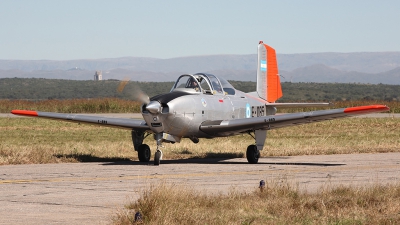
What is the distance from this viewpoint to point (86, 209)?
35.6 ft

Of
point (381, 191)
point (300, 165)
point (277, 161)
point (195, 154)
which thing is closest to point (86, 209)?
point (381, 191)

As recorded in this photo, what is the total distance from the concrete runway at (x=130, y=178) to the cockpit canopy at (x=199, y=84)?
6.78 feet

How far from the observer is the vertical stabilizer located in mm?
25641

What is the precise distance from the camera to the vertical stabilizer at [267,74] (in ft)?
84.1

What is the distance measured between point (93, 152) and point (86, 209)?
1181cm

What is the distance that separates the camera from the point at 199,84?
20.2 meters

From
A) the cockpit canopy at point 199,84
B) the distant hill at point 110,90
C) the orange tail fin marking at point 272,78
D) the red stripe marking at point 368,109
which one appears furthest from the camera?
the distant hill at point 110,90

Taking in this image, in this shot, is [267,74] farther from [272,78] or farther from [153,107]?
[153,107]

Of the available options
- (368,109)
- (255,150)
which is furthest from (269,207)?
(255,150)

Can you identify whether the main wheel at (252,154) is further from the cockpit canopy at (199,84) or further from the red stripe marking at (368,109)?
the red stripe marking at (368,109)

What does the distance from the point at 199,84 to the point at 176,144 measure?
658 cm

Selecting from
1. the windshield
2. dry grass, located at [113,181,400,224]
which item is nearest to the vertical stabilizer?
the windshield

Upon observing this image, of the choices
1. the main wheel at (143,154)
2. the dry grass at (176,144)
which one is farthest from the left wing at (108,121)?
the dry grass at (176,144)

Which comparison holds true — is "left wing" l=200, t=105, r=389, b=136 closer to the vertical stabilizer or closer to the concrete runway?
the concrete runway
